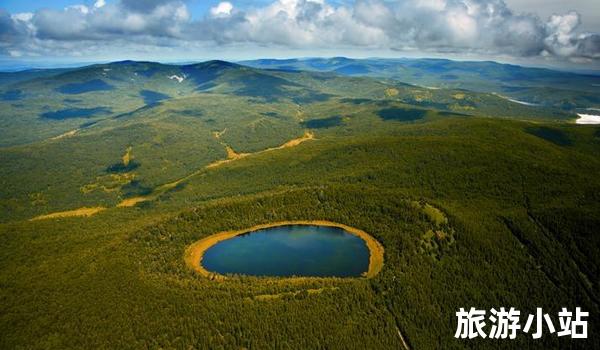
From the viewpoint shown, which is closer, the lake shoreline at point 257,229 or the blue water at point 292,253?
the lake shoreline at point 257,229

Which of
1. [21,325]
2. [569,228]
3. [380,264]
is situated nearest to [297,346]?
[380,264]

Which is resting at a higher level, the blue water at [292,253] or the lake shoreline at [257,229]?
the lake shoreline at [257,229]

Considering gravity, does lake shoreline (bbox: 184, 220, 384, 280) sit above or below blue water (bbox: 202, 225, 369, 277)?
above

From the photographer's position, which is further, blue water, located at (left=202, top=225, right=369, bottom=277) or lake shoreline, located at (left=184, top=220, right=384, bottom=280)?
blue water, located at (left=202, top=225, right=369, bottom=277)
